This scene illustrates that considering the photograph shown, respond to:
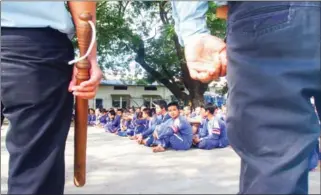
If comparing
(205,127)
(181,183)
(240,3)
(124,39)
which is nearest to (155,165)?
(181,183)

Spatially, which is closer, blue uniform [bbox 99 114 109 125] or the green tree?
the green tree

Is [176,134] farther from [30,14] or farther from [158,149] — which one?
[30,14]

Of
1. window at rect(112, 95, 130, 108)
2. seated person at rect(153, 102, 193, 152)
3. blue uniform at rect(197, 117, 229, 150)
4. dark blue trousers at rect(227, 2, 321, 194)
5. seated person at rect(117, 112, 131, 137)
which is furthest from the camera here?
window at rect(112, 95, 130, 108)

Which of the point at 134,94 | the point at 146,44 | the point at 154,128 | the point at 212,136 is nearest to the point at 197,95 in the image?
the point at 146,44

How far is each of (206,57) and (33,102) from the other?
37cm

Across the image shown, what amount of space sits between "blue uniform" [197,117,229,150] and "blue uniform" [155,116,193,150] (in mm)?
221

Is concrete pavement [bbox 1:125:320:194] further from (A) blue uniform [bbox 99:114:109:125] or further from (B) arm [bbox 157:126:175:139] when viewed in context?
(A) blue uniform [bbox 99:114:109:125]

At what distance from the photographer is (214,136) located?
5.84 meters

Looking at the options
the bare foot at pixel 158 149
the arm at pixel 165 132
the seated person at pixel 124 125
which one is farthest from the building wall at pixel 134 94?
the bare foot at pixel 158 149

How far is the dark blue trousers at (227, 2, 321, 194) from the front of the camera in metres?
0.62

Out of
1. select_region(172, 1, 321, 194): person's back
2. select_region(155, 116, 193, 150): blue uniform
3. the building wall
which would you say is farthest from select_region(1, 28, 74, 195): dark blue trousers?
the building wall

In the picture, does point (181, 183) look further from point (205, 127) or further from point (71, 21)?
point (205, 127)

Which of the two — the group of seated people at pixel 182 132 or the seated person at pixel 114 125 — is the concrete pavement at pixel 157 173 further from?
the seated person at pixel 114 125

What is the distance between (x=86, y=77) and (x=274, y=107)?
43 cm
